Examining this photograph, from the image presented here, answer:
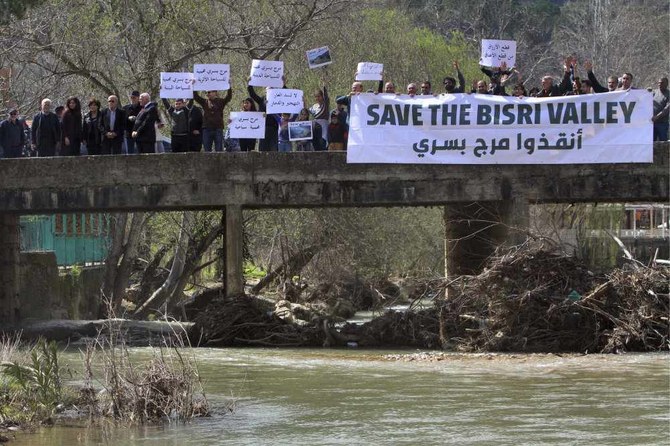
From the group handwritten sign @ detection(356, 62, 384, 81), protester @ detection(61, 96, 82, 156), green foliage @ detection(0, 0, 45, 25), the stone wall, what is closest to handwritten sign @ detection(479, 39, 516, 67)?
handwritten sign @ detection(356, 62, 384, 81)

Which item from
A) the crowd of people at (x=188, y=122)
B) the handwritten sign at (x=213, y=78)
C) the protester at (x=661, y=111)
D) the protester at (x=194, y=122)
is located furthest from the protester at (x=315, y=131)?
the protester at (x=661, y=111)

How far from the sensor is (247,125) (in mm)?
22281

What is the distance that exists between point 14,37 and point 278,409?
46.0ft

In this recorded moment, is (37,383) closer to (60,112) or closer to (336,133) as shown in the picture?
(336,133)

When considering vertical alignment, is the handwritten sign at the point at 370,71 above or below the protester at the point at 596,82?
above

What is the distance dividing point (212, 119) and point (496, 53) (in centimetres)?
539

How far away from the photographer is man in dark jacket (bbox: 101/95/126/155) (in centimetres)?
2221

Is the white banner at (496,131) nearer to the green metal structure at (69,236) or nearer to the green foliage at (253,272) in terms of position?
the green metal structure at (69,236)

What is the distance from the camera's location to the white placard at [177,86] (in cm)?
2203

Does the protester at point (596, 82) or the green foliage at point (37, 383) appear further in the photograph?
the protester at point (596, 82)

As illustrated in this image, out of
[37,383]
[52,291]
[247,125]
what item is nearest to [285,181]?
[247,125]

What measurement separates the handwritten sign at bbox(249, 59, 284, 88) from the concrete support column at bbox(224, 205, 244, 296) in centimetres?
233

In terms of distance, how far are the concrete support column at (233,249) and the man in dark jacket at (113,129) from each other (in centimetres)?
241

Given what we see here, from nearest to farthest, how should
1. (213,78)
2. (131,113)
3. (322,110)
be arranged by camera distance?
(213,78) < (131,113) < (322,110)
